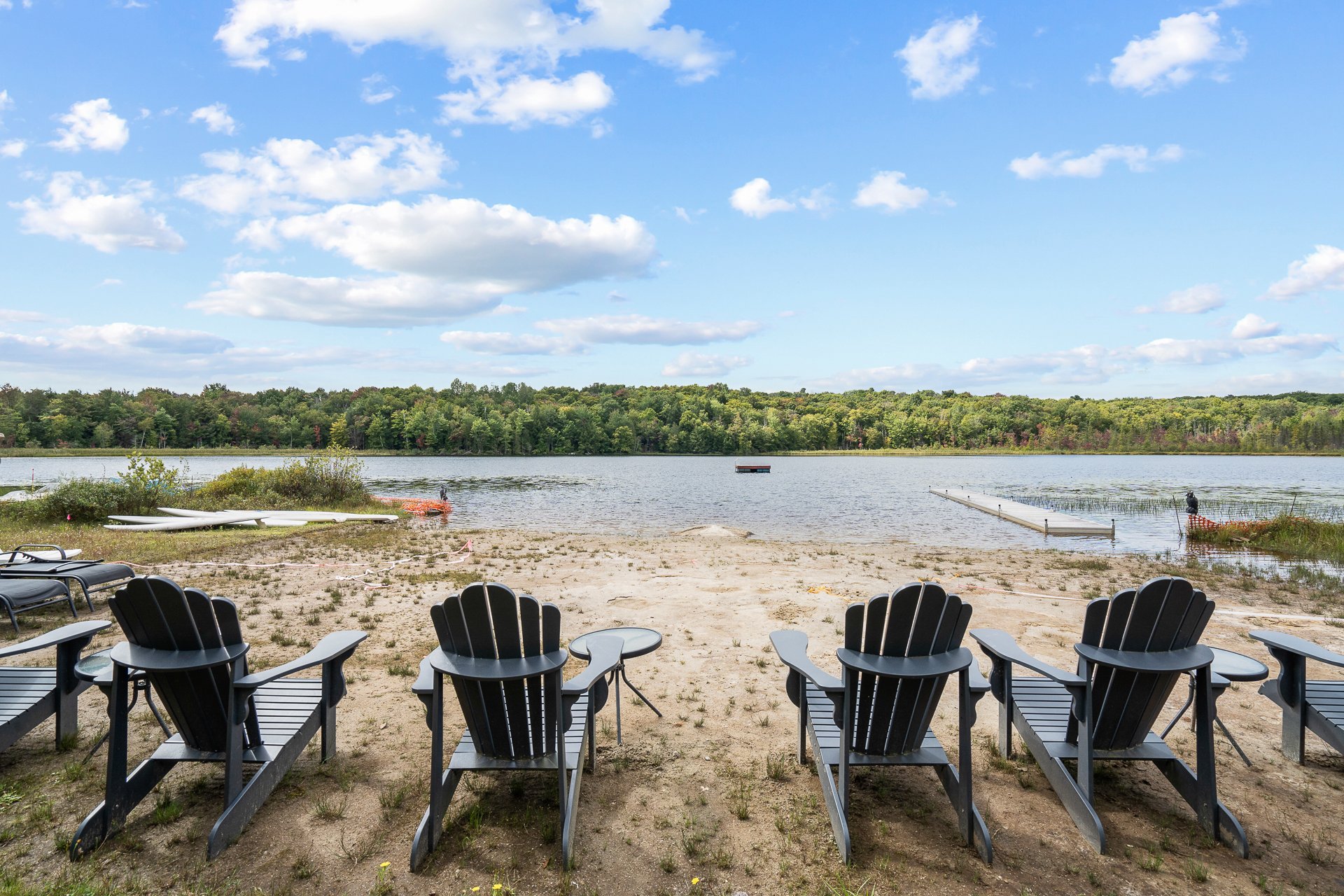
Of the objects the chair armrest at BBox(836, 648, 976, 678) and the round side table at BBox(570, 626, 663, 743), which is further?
the round side table at BBox(570, 626, 663, 743)

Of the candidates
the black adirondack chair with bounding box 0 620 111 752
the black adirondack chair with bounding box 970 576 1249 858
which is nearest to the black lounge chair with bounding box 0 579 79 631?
the black adirondack chair with bounding box 0 620 111 752

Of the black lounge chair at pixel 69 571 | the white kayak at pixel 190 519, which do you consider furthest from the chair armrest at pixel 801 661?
the white kayak at pixel 190 519

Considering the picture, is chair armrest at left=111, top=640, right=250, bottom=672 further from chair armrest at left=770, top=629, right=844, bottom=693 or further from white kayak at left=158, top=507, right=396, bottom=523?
white kayak at left=158, top=507, right=396, bottom=523

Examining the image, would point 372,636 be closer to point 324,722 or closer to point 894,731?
point 324,722

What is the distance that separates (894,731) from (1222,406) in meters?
152

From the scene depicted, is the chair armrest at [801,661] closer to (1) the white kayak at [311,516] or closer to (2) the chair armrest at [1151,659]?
(2) the chair armrest at [1151,659]

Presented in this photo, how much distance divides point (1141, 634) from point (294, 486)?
84.3 feet

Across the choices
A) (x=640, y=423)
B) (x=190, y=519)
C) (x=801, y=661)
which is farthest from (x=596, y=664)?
(x=640, y=423)

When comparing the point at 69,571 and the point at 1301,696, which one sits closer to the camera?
the point at 1301,696

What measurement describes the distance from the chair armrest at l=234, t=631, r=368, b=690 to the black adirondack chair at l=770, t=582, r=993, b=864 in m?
2.66

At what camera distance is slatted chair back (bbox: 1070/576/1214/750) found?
3.18m

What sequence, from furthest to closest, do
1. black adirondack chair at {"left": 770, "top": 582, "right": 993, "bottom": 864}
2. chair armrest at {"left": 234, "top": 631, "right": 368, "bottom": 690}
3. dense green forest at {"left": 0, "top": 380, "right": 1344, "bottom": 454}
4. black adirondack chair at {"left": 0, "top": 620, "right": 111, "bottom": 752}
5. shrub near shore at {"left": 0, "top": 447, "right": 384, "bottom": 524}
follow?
dense green forest at {"left": 0, "top": 380, "right": 1344, "bottom": 454}, shrub near shore at {"left": 0, "top": 447, "right": 384, "bottom": 524}, black adirondack chair at {"left": 0, "top": 620, "right": 111, "bottom": 752}, chair armrest at {"left": 234, "top": 631, "right": 368, "bottom": 690}, black adirondack chair at {"left": 770, "top": 582, "right": 993, "bottom": 864}

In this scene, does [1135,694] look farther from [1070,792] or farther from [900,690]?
[900,690]

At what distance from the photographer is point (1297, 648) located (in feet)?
12.5
